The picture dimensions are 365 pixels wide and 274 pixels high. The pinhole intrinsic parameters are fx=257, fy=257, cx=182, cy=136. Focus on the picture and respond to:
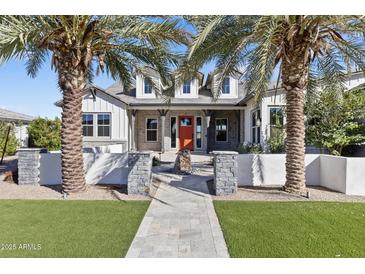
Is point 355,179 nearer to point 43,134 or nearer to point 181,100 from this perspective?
point 181,100

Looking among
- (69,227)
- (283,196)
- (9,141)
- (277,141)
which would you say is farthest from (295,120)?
(9,141)

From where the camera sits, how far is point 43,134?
18.7 meters

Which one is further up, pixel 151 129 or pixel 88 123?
pixel 88 123

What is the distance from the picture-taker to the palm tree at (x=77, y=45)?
689cm

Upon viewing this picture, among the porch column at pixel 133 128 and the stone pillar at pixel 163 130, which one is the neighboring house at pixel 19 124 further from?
the stone pillar at pixel 163 130

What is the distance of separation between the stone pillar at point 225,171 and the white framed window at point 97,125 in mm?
11729

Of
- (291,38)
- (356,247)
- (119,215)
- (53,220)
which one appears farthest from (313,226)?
(53,220)

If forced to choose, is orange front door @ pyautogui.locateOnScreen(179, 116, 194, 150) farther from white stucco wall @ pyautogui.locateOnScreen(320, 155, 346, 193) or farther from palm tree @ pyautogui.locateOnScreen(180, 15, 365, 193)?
white stucco wall @ pyautogui.locateOnScreen(320, 155, 346, 193)

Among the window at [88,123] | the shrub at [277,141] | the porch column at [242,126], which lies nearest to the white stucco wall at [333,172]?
the shrub at [277,141]

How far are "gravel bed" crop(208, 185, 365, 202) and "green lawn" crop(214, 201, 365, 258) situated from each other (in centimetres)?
42

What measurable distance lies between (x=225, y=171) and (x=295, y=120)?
2.59m

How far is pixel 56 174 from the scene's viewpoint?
29.6ft

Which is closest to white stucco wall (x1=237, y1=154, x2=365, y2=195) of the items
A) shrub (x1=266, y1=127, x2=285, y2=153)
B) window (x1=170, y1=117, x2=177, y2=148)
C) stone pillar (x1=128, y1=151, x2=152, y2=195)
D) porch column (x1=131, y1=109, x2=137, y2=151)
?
shrub (x1=266, y1=127, x2=285, y2=153)
